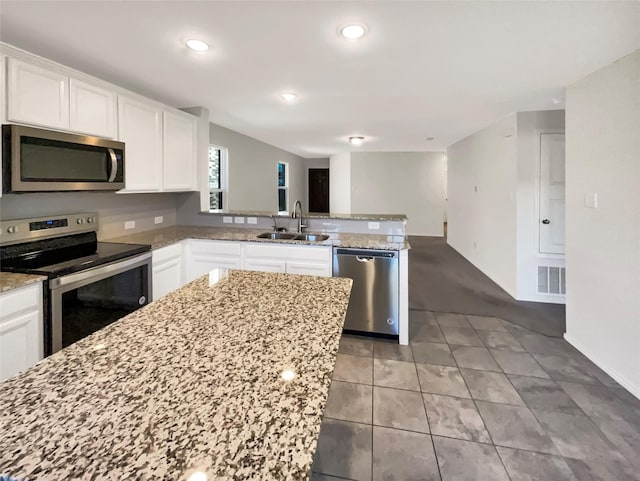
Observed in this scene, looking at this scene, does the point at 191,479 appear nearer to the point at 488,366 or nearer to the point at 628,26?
the point at 488,366

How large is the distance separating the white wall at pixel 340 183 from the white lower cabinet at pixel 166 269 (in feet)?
19.2

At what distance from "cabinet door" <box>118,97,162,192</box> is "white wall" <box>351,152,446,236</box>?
19.8ft

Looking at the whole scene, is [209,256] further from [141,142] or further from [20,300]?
[20,300]

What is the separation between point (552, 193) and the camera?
380cm

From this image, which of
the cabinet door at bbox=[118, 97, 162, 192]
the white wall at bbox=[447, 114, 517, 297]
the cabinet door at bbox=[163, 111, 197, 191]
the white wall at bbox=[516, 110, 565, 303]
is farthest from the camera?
the white wall at bbox=[447, 114, 517, 297]

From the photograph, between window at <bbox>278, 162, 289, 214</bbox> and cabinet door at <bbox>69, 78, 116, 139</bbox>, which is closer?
cabinet door at <bbox>69, 78, 116, 139</bbox>

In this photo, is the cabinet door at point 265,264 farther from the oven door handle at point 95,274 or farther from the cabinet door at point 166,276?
the oven door handle at point 95,274

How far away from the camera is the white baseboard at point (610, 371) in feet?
7.07

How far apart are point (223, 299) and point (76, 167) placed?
5.58 ft

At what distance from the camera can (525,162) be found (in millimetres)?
3826

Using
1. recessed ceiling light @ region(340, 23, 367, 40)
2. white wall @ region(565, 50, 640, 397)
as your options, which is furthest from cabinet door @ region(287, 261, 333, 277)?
white wall @ region(565, 50, 640, 397)

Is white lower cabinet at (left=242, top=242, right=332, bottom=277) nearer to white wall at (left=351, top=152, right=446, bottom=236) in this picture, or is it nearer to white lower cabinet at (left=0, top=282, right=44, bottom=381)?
white lower cabinet at (left=0, top=282, right=44, bottom=381)

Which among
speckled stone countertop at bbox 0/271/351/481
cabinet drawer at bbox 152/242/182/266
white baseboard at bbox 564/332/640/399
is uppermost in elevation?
cabinet drawer at bbox 152/242/182/266

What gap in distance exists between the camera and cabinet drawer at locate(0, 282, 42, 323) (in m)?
1.65
